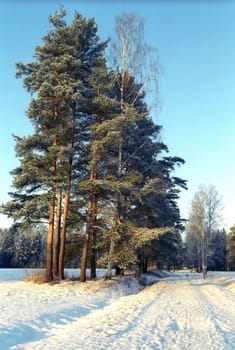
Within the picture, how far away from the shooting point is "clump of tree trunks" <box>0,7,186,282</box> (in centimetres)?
1614

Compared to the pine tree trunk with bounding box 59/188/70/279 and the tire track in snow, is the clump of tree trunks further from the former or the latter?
the tire track in snow

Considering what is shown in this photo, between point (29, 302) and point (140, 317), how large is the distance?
13.0 ft

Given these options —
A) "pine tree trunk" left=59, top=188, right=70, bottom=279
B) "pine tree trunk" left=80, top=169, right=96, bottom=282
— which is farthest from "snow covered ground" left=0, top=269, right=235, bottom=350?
"pine tree trunk" left=59, top=188, right=70, bottom=279

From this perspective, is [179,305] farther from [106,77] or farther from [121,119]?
[106,77]

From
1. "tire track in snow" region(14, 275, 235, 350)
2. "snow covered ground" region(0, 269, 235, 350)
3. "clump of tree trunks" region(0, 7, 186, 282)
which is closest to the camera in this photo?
"tire track in snow" region(14, 275, 235, 350)

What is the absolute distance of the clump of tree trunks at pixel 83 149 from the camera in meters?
16.1

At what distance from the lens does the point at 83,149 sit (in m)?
18.5

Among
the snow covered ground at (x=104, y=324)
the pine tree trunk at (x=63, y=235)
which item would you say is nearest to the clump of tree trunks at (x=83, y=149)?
the pine tree trunk at (x=63, y=235)

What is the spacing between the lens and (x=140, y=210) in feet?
68.1

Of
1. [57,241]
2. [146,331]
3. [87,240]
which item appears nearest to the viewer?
[146,331]

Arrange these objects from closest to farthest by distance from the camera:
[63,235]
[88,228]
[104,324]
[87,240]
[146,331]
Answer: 1. [146,331]
2. [104,324]
3. [87,240]
4. [63,235]
5. [88,228]

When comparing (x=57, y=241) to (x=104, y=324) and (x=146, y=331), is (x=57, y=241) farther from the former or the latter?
(x=146, y=331)

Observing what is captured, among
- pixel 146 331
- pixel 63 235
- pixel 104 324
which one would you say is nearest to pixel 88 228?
pixel 63 235

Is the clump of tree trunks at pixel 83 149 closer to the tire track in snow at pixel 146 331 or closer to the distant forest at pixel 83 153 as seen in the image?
the distant forest at pixel 83 153
